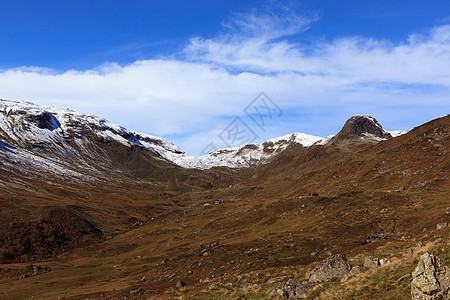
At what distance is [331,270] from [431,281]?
42.3 ft

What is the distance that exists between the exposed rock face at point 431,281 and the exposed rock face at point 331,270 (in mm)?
10717

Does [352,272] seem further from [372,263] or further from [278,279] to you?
[278,279]

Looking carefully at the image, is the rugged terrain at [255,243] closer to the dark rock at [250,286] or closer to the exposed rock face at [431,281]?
the dark rock at [250,286]

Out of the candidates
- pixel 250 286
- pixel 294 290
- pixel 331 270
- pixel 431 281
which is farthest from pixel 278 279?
pixel 431 281

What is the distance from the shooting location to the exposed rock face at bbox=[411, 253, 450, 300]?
2006cm

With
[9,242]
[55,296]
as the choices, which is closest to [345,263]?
[55,296]

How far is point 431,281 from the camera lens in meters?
20.5

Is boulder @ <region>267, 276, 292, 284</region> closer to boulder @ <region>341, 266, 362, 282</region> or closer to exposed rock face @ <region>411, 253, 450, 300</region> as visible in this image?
boulder @ <region>341, 266, 362, 282</region>

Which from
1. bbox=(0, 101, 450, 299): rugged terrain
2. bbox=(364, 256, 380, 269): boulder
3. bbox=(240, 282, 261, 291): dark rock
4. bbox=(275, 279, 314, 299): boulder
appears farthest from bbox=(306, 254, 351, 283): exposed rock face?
bbox=(240, 282, 261, 291): dark rock

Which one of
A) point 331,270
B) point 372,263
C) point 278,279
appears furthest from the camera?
point 278,279

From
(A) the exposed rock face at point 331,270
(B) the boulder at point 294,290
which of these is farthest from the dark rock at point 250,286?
(A) the exposed rock face at point 331,270

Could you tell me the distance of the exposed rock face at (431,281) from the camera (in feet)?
65.8

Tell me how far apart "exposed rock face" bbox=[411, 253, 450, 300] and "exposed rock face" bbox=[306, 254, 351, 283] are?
35.2 ft

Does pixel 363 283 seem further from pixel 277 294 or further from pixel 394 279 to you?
pixel 277 294
